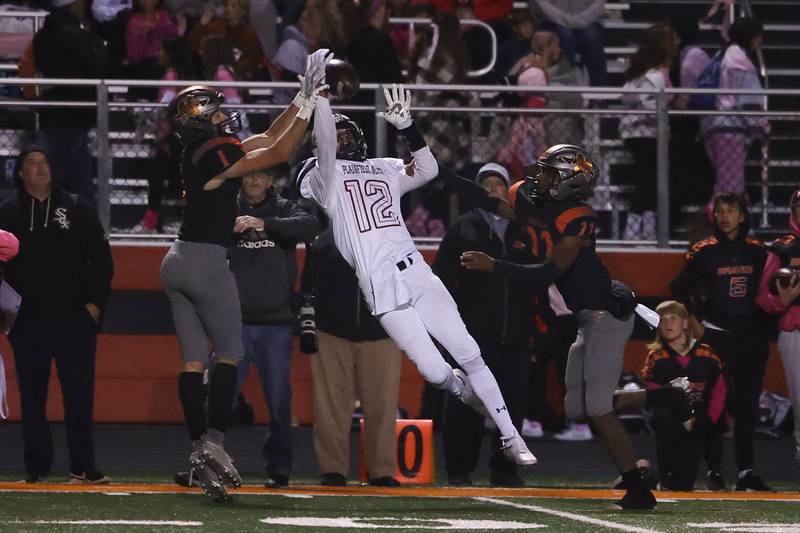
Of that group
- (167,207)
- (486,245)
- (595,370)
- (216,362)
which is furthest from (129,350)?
(595,370)

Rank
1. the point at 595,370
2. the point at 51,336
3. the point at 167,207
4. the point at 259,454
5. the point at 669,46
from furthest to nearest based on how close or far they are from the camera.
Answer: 1. the point at 669,46
2. the point at 167,207
3. the point at 259,454
4. the point at 51,336
5. the point at 595,370

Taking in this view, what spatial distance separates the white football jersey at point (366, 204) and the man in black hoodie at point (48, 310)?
164 centimetres

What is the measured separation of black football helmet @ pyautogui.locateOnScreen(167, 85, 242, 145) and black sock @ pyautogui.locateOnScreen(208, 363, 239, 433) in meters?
1.20

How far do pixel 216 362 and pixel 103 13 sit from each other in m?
6.49

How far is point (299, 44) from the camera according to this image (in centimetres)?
1466

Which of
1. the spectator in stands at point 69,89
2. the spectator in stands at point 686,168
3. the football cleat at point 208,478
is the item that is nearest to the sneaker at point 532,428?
the spectator in stands at point 686,168

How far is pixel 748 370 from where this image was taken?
11.5 m

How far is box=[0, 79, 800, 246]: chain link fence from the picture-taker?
1324 centimetres

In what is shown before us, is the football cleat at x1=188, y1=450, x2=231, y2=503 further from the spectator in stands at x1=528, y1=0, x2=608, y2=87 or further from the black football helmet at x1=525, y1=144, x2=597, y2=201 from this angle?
the spectator in stands at x1=528, y1=0, x2=608, y2=87

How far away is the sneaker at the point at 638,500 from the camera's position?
357 inches

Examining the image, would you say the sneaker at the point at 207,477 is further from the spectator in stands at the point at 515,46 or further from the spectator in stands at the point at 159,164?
the spectator in stands at the point at 515,46

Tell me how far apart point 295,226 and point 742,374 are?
313 centimetres

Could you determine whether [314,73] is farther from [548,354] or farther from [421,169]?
[548,354]

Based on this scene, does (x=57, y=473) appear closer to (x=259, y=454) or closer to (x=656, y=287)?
(x=259, y=454)
